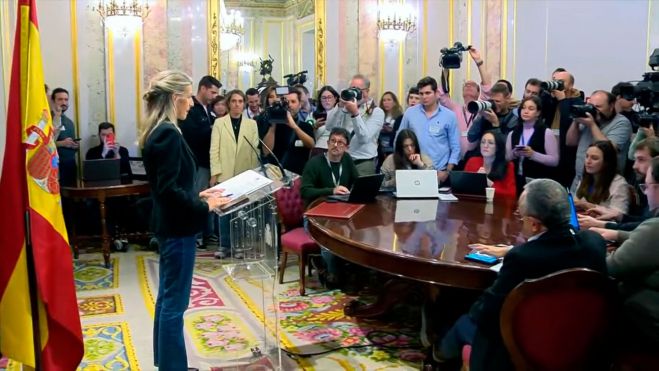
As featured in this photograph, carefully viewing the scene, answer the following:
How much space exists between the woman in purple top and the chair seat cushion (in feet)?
4.74

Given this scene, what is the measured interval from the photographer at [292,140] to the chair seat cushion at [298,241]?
904mm

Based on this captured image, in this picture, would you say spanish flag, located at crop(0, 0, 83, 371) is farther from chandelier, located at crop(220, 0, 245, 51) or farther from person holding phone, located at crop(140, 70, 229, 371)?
chandelier, located at crop(220, 0, 245, 51)

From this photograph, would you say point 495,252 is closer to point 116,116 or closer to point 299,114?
point 299,114

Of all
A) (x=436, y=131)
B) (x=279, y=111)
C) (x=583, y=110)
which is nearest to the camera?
(x=583, y=110)

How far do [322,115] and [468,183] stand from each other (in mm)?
1919

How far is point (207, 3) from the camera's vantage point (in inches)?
253

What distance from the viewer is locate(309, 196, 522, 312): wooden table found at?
7.84 feet

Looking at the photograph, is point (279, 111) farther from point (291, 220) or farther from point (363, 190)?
point (363, 190)

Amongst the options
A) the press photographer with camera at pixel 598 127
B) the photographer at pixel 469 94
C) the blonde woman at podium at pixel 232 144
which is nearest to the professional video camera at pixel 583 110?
the press photographer with camera at pixel 598 127

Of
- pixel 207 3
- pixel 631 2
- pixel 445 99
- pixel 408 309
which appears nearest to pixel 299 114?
pixel 445 99

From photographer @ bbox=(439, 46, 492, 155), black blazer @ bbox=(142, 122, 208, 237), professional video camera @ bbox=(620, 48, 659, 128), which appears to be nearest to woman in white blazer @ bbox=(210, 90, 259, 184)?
photographer @ bbox=(439, 46, 492, 155)

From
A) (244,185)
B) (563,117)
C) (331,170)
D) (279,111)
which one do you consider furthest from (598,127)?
(244,185)

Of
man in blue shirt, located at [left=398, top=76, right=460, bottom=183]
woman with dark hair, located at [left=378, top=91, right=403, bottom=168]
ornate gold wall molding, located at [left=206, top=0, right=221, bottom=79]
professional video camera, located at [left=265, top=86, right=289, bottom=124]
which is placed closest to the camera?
man in blue shirt, located at [left=398, top=76, right=460, bottom=183]

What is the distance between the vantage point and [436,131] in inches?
191
